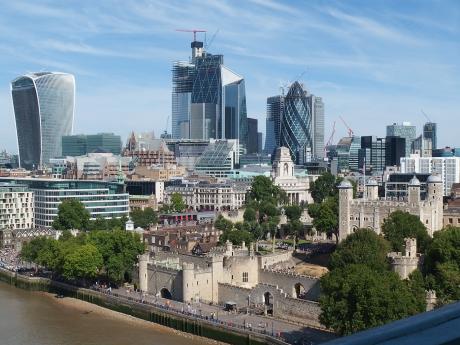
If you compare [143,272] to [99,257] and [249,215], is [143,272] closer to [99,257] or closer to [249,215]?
[99,257]

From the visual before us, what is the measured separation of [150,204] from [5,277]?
171 feet

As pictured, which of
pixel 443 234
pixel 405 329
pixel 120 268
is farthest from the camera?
pixel 120 268

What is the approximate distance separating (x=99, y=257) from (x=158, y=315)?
1041 cm

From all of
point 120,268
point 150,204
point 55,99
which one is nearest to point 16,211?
point 150,204

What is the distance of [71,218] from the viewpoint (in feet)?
250

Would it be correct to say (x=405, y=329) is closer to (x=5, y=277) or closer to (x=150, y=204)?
(x=5, y=277)

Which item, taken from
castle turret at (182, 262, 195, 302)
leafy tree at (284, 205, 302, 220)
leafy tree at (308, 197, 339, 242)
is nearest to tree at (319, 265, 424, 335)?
castle turret at (182, 262, 195, 302)

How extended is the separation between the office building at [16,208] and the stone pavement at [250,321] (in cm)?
4597

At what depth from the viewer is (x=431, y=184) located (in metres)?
55.9

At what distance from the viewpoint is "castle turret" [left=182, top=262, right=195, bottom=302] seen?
146 ft

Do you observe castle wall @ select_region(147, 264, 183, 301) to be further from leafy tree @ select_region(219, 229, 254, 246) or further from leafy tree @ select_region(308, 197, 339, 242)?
leafy tree @ select_region(308, 197, 339, 242)

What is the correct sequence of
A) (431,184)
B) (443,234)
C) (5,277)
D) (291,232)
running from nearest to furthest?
(443,234) → (431,184) → (5,277) → (291,232)

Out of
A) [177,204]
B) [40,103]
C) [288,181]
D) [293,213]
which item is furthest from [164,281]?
[40,103]

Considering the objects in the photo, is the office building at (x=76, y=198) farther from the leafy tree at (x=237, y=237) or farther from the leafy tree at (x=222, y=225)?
the leafy tree at (x=237, y=237)
